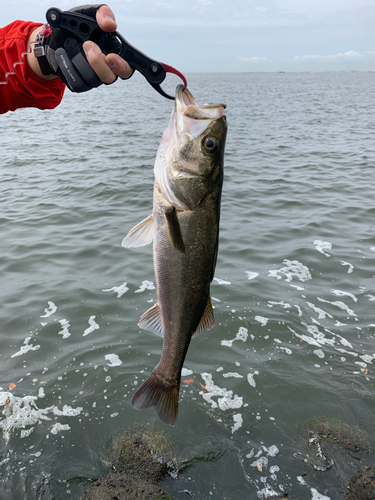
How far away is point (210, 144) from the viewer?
2.64 m

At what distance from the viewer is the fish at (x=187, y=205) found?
2641 millimetres

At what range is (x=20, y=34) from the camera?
10.5 feet

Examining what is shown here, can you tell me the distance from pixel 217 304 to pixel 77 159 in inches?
501

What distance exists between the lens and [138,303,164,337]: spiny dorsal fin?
3100 millimetres

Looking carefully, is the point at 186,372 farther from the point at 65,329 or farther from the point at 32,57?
the point at 32,57

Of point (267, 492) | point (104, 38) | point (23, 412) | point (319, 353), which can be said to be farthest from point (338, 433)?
point (104, 38)

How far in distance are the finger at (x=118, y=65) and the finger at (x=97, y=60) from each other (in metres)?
0.03

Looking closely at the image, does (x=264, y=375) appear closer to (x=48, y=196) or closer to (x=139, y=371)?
(x=139, y=371)

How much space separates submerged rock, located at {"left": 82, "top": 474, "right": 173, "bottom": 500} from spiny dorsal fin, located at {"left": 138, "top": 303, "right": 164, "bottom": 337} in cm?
136

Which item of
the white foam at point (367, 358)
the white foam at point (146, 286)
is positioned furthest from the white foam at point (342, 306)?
the white foam at point (146, 286)

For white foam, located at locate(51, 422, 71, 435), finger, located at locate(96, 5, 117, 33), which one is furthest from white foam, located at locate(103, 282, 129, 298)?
finger, located at locate(96, 5, 117, 33)

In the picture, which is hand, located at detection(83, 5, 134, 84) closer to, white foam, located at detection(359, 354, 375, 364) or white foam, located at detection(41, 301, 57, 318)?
white foam, located at detection(41, 301, 57, 318)

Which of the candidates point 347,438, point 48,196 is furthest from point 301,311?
point 48,196

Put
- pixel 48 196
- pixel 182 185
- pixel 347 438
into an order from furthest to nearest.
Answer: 1. pixel 48 196
2. pixel 347 438
3. pixel 182 185
